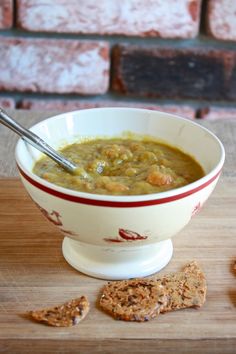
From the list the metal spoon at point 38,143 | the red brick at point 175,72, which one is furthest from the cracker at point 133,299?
the red brick at point 175,72

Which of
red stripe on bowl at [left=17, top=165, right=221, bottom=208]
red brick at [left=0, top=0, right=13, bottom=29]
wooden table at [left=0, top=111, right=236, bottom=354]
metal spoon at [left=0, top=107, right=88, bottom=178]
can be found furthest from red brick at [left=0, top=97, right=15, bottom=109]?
red stripe on bowl at [left=17, top=165, right=221, bottom=208]

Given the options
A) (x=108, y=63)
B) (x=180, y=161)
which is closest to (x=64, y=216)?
(x=180, y=161)

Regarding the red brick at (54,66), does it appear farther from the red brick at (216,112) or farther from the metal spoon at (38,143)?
the metal spoon at (38,143)

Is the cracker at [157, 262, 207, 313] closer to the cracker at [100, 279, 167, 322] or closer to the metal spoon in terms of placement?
the cracker at [100, 279, 167, 322]

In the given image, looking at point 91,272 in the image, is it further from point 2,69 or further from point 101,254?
point 2,69

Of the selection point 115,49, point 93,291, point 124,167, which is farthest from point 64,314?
point 115,49

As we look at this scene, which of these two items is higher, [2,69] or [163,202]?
[163,202]

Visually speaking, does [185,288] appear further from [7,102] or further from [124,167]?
[7,102]
